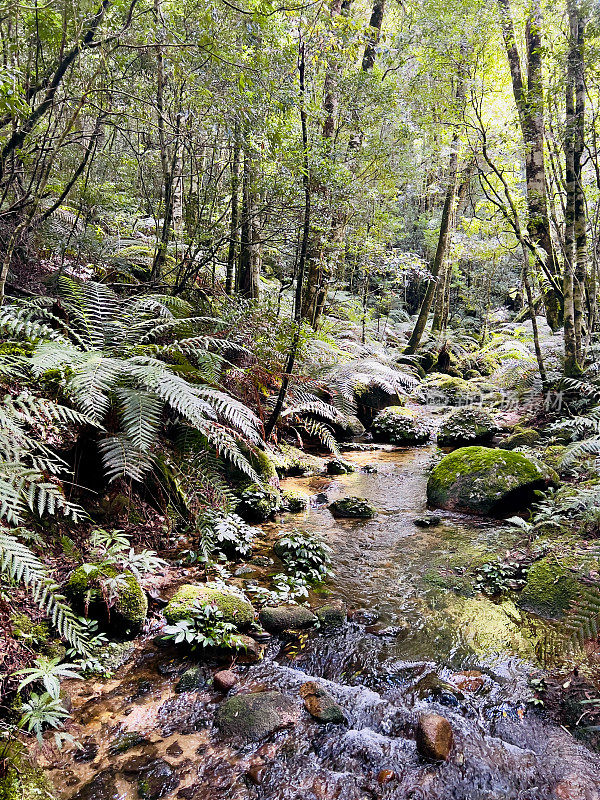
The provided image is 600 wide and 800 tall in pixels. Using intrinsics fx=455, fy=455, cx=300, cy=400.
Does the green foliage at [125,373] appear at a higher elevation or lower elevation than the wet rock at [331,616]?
higher

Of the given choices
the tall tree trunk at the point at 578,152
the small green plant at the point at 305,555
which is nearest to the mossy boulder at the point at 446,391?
the tall tree trunk at the point at 578,152

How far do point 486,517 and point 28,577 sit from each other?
456 centimetres

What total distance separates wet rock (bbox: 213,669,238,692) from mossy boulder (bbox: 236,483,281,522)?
1.98 m

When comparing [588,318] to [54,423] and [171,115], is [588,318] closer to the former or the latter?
[171,115]

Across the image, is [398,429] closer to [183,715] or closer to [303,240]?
[303,240]

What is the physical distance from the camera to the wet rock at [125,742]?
2.08 m

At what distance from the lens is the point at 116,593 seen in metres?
2.66

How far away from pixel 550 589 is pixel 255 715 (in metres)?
2.28

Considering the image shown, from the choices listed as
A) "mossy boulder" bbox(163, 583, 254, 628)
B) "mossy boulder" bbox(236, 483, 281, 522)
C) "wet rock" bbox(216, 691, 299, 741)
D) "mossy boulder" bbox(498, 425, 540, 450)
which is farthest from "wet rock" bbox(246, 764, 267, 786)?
"mossy boulder" bbox(498, 425, 540, 450)

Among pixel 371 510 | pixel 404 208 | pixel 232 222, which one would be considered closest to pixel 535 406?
pixel 371 510

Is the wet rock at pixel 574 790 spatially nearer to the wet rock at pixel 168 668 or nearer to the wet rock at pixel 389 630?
the wet rock at pixel 389 630

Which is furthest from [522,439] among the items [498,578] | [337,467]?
[498,578]

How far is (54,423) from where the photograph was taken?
306 cm

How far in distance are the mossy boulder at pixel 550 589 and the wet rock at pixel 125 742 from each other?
2658mm
